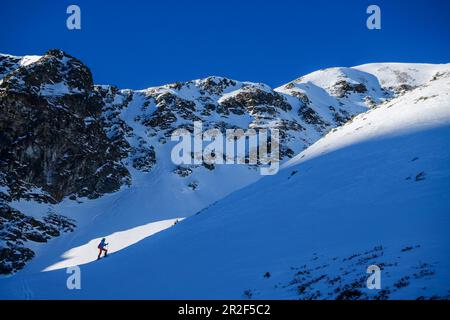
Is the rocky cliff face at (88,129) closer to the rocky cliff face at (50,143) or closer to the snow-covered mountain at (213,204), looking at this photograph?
the rocky cliff face at (50,143)

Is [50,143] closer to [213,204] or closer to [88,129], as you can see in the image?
[88,129]

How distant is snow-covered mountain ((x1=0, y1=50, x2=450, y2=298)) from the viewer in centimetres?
1310

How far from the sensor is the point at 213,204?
104ft

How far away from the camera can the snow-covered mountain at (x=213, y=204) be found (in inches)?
516

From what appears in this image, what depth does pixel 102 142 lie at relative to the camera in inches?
3004

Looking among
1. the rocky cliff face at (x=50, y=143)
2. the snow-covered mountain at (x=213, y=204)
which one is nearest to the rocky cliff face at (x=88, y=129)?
the rocky cliff face at (x=50, y=143)

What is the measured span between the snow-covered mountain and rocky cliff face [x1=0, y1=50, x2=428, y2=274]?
29cm

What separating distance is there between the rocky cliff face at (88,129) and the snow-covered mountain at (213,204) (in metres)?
0.29

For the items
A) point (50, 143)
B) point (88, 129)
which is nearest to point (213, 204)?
point (50, 143)

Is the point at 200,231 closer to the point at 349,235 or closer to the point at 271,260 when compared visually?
the point at 271,260

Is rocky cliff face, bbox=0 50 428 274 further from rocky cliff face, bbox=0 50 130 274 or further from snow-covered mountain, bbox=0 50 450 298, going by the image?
snow-covered mountain, bbox=0 50 450 298

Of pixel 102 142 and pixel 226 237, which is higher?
pixel 102 142
